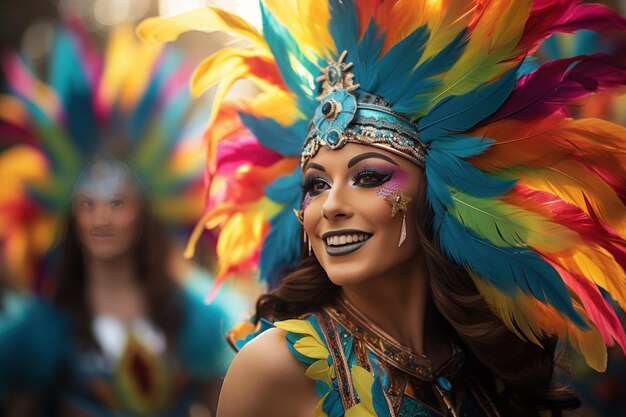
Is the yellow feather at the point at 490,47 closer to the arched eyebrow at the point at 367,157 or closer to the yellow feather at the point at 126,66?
the arched eyebrow at the point at 367,157

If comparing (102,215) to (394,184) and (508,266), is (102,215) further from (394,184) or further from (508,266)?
(508,266)

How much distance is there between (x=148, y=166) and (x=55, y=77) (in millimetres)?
813

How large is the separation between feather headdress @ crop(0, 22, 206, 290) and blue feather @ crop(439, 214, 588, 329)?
Answer: 112 inches

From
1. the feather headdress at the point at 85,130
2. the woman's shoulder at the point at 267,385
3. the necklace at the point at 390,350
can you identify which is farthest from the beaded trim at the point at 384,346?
the feather headdress at the point at 85,130

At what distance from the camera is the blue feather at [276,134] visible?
2.71m

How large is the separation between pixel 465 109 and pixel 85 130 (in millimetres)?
3134

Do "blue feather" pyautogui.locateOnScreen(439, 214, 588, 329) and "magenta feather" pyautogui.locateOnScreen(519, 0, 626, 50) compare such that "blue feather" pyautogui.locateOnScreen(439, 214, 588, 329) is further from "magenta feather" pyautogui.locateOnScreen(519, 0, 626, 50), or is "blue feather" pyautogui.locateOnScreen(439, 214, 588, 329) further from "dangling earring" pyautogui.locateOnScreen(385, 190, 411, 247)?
"magenta feather" pyautogui.locateOnScreen(519, 0, 626, 50)

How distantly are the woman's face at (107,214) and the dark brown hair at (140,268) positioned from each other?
6 cm

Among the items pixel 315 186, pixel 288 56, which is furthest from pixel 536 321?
pixel 288 56

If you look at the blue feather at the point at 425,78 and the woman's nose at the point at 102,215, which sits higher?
the blue feather at the point at 425,78

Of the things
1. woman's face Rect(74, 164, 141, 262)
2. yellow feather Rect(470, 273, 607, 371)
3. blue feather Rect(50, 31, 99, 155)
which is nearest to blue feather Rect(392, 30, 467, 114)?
yellow feather Rect(470, 273, 607, 371)

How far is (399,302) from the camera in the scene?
247 cm

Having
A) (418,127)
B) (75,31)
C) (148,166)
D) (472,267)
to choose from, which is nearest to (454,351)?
(472,267)

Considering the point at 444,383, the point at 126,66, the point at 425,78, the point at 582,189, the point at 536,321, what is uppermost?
the point at 126,66
